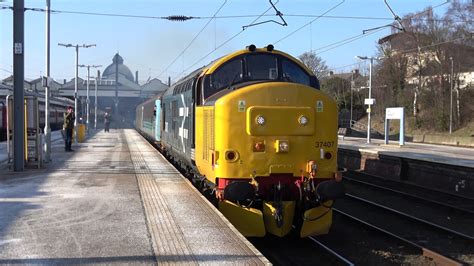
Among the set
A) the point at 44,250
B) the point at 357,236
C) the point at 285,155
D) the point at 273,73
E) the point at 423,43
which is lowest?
the point at 357,236

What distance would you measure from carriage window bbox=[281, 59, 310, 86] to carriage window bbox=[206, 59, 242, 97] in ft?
2.71

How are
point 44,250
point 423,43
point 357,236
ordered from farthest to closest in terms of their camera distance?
1. point 423,43
2. point 357,236
3. point 44,250

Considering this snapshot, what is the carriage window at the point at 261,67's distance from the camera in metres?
9.55

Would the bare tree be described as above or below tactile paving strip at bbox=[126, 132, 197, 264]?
above

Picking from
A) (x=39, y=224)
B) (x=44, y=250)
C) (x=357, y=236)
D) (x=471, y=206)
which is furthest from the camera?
(x=471, y=206)

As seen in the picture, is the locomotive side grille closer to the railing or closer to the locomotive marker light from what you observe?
the locomotive marker light

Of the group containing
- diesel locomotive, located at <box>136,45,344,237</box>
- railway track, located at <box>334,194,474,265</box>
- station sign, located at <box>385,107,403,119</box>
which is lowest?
railway track, located at <box>334,194,474,265</box>

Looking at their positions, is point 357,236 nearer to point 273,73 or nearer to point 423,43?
point 273,73

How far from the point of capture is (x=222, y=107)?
8086 mm

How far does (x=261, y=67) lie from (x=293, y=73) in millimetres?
609

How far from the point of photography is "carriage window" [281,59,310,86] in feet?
31.6

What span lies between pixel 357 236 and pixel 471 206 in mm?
4906

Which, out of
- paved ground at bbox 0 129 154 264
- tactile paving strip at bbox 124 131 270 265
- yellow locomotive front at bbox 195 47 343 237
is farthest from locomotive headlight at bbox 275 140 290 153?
paved ground at bbox 0 129 154 264

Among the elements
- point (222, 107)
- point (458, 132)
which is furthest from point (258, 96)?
point (458, 132)
